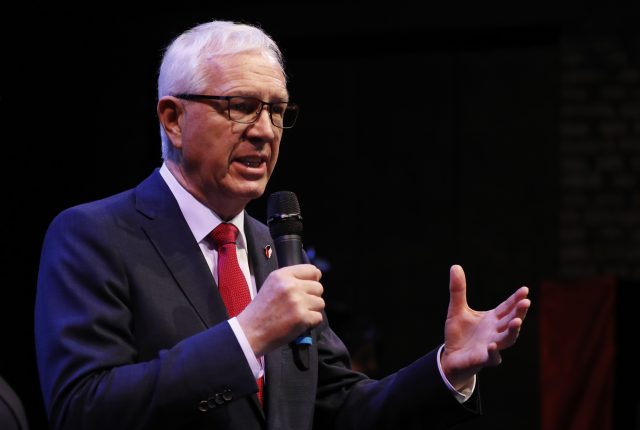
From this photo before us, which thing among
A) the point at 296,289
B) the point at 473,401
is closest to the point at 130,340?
the point at 296,289

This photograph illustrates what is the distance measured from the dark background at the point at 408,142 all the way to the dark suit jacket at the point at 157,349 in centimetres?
299

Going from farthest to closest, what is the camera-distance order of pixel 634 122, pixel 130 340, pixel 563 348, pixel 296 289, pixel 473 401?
pixel 634 122 < pixel 563 348 < pixel 473 401 < pixel 130 340 < pixel 296 289

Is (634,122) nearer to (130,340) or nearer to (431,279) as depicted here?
(431,279)

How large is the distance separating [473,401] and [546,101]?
11.8 feet

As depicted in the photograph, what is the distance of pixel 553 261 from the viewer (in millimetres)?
4867

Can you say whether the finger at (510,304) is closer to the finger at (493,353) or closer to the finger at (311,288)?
the finger at (493,353)

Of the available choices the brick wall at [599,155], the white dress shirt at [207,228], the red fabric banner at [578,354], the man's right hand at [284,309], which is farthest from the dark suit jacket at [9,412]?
the brick wall at [599,155]

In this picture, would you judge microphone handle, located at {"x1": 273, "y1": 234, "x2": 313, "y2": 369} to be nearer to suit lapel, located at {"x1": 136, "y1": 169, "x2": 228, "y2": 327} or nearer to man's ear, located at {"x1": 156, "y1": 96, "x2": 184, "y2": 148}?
suit lapel, located at {"x1": 136, "y1": 169, "x2": 228, "y2": 327}

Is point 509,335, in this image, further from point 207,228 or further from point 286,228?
point 207,228

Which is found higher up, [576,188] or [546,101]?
[546,101]

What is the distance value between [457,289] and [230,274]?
0.43 m

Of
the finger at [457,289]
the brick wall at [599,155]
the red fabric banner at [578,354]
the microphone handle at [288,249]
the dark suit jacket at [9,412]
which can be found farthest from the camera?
the brick wall at [599,155]

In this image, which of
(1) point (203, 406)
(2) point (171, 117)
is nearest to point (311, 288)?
(1) point (203, 406)

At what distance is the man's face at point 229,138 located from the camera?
5.45ft
